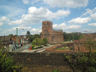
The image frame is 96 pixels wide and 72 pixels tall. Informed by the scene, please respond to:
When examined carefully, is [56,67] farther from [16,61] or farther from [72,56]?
[16,61]

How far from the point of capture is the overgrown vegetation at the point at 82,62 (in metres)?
5.91

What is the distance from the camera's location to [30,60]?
7129mm

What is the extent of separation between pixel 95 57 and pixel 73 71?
6.22 ft

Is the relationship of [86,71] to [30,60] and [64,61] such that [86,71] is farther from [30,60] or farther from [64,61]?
[30,60]

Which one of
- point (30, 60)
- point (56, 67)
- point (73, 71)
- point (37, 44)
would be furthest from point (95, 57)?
point (37, 44)

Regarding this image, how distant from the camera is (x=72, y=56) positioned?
6.47 metres

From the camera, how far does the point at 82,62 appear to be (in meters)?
6.16

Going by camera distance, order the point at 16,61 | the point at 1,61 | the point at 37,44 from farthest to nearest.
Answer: the point at 37,44
the point at 16,61
the point at 1,61

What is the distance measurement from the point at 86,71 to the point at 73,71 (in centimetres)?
91

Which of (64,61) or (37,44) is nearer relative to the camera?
(64,61)

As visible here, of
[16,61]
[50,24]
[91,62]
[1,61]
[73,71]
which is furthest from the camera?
[50,24]

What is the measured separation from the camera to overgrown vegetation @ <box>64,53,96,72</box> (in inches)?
233

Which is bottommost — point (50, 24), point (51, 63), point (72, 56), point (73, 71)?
point (73, 71)

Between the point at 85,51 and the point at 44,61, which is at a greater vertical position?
the point at 85,51
